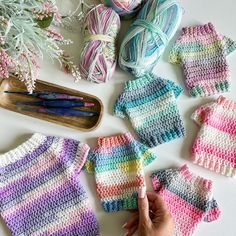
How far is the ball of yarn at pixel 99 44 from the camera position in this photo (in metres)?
0.96

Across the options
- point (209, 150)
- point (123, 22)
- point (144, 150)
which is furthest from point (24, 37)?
point (209, 150)

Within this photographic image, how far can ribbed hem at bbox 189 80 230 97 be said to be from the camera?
1.01m

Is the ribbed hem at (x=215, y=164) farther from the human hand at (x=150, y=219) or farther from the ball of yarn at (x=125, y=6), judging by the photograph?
the ball of yarn at (x=125, y=6)

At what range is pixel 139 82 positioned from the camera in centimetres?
103

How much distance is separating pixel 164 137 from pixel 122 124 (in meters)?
0.12

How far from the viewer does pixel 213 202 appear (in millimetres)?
954

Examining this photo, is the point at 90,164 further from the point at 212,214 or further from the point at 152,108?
the point at 212,214

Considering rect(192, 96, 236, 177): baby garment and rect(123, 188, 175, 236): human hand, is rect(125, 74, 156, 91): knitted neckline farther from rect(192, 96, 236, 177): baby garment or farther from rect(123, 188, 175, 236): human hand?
Answer: rect(123, 188, 175, 236): human hand

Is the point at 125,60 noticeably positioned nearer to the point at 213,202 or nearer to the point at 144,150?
the point at 144,150

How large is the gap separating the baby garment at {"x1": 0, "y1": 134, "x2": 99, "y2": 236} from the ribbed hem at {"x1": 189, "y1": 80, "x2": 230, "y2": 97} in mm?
324

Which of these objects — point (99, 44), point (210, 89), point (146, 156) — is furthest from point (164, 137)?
point (99, 44)

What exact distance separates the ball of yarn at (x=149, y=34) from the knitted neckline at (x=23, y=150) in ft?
0.97

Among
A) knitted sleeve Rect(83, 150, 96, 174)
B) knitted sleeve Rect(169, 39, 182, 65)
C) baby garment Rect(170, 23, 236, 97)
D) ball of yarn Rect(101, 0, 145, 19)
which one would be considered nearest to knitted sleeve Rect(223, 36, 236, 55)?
baby garment Rect(170, 23, 236, 97)

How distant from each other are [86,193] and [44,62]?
0.37 m
